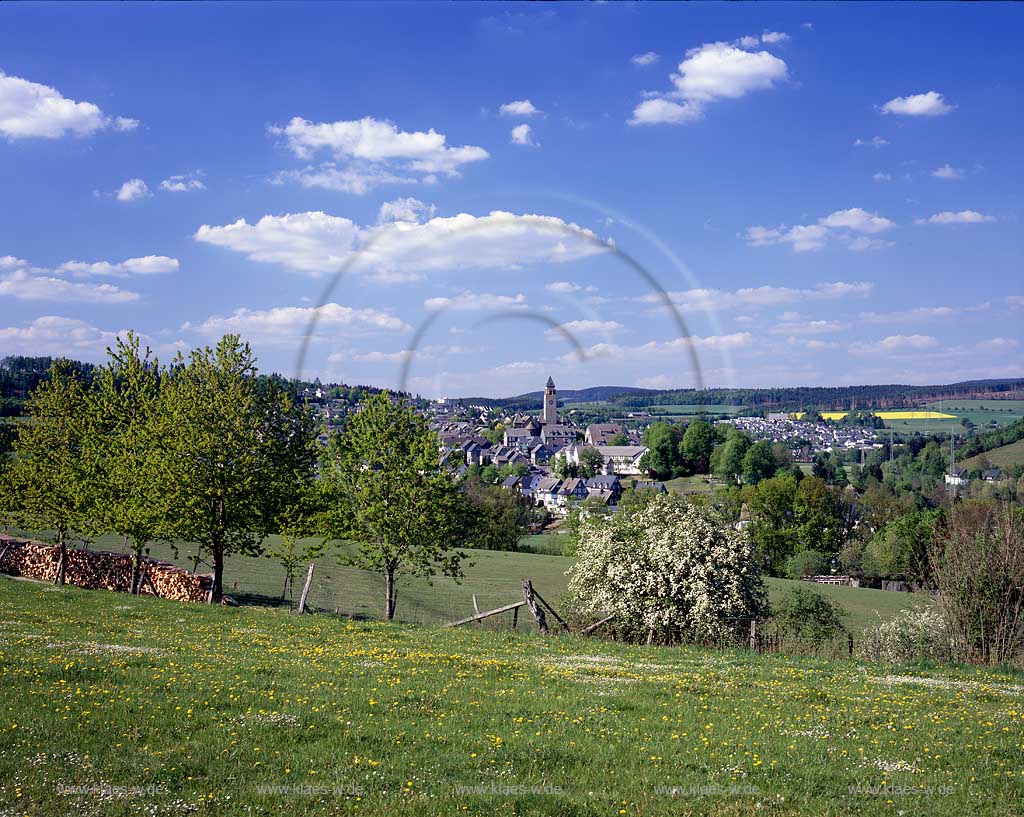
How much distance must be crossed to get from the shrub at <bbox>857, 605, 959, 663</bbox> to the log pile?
73.0 feet

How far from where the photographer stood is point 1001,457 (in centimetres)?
14462

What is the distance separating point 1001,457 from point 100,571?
150822mm

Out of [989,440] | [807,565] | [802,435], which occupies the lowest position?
[807,565]

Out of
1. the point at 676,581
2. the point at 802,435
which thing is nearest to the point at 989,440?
the point at 802,435

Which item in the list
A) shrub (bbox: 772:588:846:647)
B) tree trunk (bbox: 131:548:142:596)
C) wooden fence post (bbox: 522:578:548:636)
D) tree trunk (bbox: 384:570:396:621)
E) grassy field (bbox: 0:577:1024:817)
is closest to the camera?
grassy field (bbox: 0:577:1024:817)

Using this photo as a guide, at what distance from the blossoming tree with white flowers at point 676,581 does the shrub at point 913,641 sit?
4.32m

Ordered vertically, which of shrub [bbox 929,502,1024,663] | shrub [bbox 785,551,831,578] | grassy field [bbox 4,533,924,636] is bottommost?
shrub [bbox 785,551,831,578]

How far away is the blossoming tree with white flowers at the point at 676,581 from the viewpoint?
27.3 metres

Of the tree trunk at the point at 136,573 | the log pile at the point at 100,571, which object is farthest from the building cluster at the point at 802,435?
the tree trunk at the point at 136,573

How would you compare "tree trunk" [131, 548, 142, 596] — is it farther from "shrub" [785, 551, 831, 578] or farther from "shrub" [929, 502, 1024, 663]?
"shrub" [785, 551, 831, 578]

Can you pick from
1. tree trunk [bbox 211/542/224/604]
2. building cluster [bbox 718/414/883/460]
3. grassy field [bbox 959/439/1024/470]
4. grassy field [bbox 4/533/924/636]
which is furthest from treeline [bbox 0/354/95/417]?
grassy field [bbox 959/439/1024/470]

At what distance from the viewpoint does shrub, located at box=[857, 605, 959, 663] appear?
20.7 m

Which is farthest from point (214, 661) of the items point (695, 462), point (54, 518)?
point (695, 462)

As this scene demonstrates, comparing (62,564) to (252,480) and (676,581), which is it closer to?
(252,480)
